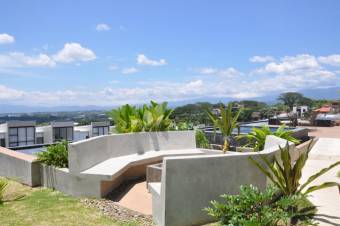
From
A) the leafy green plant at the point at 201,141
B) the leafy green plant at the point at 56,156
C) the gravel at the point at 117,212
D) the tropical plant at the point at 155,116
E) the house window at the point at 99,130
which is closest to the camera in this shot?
the gravel at the point at 117,212

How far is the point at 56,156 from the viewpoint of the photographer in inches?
269

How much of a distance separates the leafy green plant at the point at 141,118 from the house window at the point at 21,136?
53.3 ft

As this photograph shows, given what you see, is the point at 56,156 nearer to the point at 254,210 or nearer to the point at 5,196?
the point at 5,196

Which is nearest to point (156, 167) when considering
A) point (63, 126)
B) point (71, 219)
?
point (71, 219)

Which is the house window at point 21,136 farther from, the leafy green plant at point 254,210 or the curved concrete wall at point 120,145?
the leafy green plant at point 254,210

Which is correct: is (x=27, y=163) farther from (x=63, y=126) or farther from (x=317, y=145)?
(x=63, y=126)

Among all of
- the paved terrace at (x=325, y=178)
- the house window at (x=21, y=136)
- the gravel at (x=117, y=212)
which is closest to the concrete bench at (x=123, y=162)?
the gravel at (x=117, y=212)

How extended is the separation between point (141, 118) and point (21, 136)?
1708 cm

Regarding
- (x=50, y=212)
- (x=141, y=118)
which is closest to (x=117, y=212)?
(x=50, y=212)

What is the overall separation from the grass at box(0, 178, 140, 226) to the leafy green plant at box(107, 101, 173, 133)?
2835 millimetres

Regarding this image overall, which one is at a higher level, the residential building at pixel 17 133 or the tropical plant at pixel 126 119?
the tropical plant at pixel 126 119

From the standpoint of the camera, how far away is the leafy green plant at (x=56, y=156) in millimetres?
6797

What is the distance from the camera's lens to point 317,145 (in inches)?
455

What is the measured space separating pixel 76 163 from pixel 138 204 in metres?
1.43
